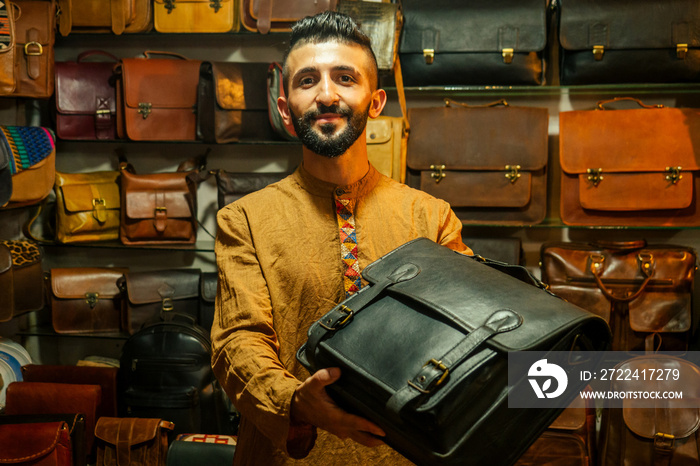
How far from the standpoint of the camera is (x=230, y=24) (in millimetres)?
2752

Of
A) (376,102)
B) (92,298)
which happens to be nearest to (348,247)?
(376,102)

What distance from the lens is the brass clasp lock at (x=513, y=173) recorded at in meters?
2.54

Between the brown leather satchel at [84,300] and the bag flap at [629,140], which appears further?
the brown leather satchel at [84,300]

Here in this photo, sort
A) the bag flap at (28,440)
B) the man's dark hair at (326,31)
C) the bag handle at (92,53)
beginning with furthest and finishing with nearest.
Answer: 1. the bag handle at (92,53)
2. the bag flap at (28,440)
3. the man's dark hair at (326,31)

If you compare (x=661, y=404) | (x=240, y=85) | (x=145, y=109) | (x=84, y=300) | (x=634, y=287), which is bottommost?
(x=661, y=404)

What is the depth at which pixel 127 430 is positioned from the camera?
238cm

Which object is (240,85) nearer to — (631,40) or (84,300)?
(84,300)

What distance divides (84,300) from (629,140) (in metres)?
2.55

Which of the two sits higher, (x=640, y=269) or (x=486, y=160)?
(x=486, y=160)

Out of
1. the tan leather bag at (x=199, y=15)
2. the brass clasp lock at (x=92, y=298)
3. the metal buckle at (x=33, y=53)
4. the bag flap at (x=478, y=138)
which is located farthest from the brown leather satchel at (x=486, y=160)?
the metal buckle at (x=33, y=53)

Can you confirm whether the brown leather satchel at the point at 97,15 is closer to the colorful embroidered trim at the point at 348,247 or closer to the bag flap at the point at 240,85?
the bag flap at the point at 240,85

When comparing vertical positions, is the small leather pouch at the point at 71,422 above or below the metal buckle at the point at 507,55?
below

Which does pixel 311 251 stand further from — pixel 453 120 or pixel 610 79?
pixel 610 79

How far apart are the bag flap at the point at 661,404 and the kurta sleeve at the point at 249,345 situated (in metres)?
1.48
